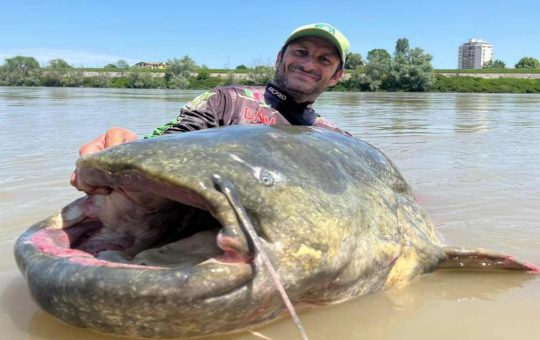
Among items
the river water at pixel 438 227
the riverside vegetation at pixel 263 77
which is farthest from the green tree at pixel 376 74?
the river water at pixel 438 227

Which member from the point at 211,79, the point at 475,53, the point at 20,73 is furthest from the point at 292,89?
the point at 475,53

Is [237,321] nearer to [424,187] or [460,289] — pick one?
[460,289]

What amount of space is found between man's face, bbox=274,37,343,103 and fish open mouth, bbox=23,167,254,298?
1767mm

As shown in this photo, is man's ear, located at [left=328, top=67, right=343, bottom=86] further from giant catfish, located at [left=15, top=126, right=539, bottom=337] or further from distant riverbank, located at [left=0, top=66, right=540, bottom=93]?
distant riverbank, located at [left=0, top=66, right=540, bottom=93]

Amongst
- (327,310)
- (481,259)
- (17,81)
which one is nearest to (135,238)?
(327,310)

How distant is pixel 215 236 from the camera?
192cm

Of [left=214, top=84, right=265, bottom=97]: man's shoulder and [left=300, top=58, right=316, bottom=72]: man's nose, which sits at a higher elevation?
[left=300, top=58, right=316, bottom=72]: man's nose

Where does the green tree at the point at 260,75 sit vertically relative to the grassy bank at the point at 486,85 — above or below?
above

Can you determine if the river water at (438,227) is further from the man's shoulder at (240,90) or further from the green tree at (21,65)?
the green tree at (21,65)

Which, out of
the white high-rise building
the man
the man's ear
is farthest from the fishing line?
the white high-rise building

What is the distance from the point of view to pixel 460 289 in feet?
7.89

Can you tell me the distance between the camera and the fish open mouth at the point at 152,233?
62.5 inches

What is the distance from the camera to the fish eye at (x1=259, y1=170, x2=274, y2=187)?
5.80 ft

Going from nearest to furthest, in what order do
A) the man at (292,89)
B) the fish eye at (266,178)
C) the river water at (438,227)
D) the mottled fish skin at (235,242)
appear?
the mottled fish skin at (235,242), the fish eye at (266,178), the river water at (438,227), the man at (292,89)
